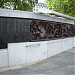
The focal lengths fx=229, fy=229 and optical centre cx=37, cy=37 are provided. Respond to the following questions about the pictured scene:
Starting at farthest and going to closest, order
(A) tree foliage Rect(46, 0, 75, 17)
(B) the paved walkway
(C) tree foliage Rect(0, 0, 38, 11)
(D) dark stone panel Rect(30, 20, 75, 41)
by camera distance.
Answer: (A) tree foliage Rect(46, 0, 75, 17), (C) tree foliage Rect(0, 0, 38, 11), (D) dark stone panel Rect(30, 20, 75, 41), (B) the paved walkway

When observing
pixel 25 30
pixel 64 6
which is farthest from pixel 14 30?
pixel 64 6

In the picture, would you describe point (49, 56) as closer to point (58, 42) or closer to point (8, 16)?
point (58, 42)

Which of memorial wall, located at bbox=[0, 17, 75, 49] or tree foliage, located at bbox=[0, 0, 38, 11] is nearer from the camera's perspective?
memorial wall, located at bbox=[0, 17, 75, 49]

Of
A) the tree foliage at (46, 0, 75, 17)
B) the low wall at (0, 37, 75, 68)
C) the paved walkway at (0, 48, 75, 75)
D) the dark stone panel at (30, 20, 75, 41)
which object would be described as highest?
the tree foliage at (46, 0, 75, 17)

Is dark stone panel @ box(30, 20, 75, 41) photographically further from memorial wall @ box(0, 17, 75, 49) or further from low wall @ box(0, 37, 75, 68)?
low wall @ box(0, 37, 75, 68)

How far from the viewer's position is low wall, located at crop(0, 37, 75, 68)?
9544mm

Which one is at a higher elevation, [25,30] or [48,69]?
[25,30]

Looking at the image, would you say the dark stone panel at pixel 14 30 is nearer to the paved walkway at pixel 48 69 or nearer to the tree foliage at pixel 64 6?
the paved walkway at pixel 48 69

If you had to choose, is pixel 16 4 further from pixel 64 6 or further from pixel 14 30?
pixel 14 30

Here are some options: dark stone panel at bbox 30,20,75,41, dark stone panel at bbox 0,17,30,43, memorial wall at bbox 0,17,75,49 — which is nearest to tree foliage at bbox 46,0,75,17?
dark stone panel at bbox 30,20,75,41

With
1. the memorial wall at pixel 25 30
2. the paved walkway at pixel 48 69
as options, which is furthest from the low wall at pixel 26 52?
the paved walkway at pixel 48 69

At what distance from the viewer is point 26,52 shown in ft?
34.6

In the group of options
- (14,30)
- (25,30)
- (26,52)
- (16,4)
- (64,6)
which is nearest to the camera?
(14,30)

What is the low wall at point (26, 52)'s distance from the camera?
9.54 meters
